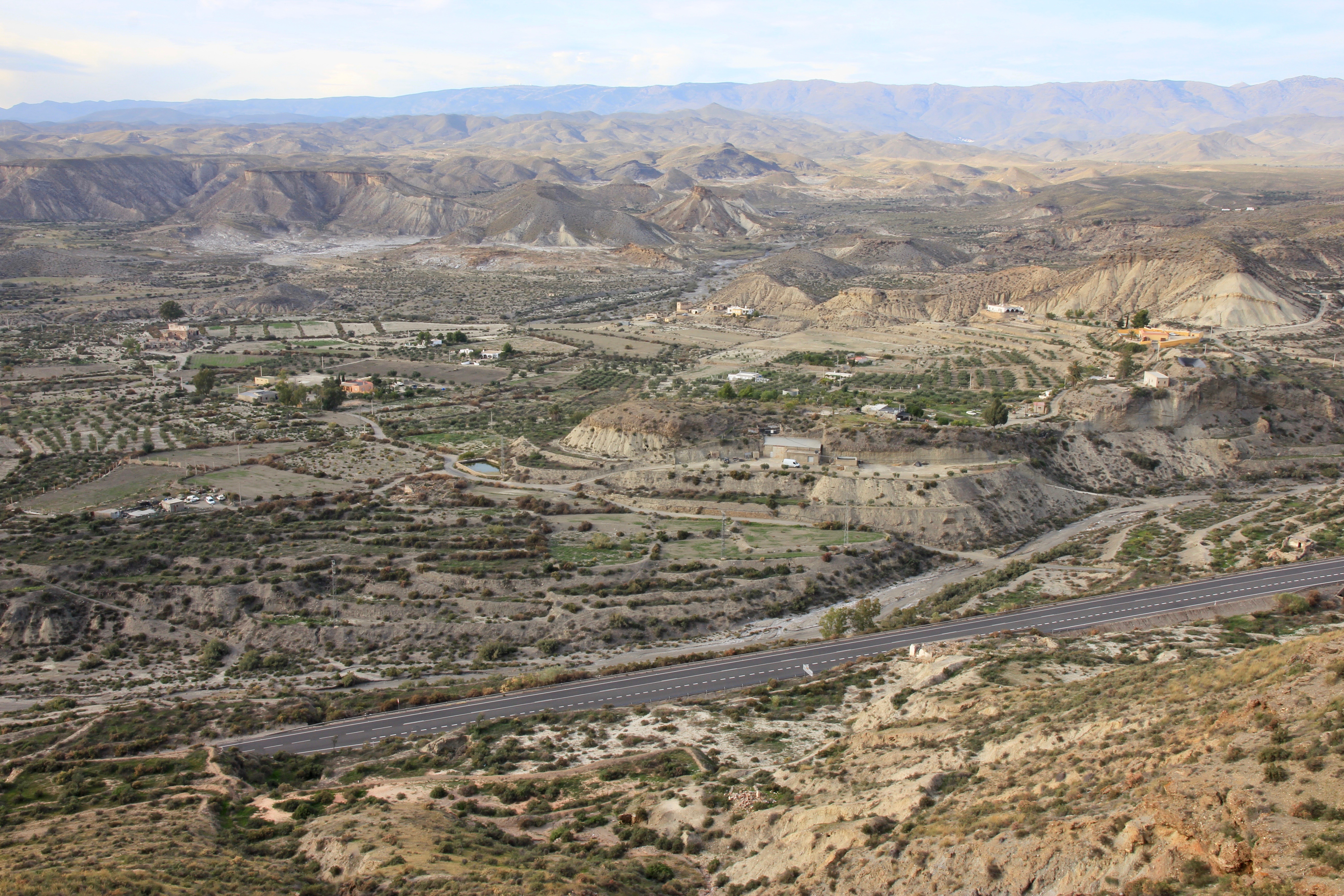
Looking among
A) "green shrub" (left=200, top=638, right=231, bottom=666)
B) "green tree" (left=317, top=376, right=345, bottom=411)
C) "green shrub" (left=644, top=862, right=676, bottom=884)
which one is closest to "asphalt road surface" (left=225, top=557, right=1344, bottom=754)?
"green shrub" (left=200, top=638, right=231, bottom=666)

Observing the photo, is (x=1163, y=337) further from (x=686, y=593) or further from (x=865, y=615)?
(x=686, y=593)

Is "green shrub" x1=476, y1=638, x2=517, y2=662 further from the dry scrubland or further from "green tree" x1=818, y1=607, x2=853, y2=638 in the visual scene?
"green tree" x1=818, y1=607, x2=853, y2=638

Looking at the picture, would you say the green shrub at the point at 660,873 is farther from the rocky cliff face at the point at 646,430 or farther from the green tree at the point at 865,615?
the rocky cliff face at the point at 646,430

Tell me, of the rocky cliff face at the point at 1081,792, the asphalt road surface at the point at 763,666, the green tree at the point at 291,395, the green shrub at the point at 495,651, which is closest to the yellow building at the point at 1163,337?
the asphalt road surface at the point at 763,666

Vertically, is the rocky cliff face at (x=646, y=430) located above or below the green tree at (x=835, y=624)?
above

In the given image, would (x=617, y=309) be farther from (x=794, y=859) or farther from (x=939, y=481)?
(x=794, y=859)

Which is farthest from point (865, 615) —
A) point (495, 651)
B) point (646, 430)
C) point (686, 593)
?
point (646, 430)

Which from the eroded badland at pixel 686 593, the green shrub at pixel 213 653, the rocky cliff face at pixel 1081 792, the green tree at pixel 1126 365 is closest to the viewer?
the rocky cliff face at pixel 1081 792

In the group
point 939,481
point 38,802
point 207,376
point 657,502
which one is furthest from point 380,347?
point 38,802

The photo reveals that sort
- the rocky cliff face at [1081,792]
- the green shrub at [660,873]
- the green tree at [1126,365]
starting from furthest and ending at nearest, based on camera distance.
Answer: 1. the green tree at [1126,365]
2. the green shrub at [660,873]
3. the rocky cliff face at [1081,792]
